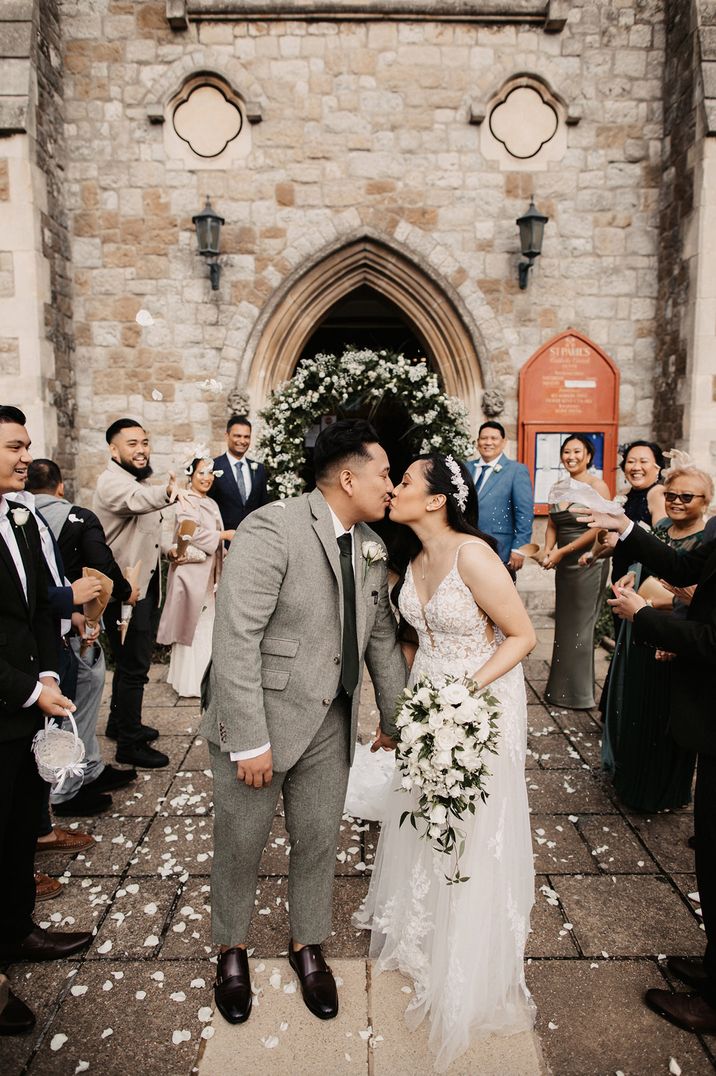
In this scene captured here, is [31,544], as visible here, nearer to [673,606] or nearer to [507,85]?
[673,606]

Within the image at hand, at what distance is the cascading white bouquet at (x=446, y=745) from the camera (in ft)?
6.66

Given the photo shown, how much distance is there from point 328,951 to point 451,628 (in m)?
1.33

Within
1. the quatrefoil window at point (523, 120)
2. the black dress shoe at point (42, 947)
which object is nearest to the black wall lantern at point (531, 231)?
the quatrefoil window at point (523, 120)

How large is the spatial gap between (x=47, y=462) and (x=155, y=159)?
5.11 m

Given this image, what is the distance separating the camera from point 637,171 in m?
7.46

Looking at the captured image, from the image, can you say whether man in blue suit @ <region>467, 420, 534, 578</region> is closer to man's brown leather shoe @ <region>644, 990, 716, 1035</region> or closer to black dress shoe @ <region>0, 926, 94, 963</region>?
man's brown leather shoe @ <region>644, 990, 716, 1035</region>

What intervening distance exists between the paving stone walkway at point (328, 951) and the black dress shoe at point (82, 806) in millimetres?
59

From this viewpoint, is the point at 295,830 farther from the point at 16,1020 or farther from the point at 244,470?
the point at 244,470

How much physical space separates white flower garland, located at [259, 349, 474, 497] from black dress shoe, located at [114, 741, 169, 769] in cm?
331

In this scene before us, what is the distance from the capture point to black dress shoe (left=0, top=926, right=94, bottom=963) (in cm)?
Result: 256

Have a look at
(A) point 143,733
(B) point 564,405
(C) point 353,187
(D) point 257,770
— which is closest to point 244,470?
(A) point 143,733

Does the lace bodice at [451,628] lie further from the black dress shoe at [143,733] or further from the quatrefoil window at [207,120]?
the quatrefoil window at [207,120]

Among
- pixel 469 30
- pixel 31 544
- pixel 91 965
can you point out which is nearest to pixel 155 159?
pixel 469 30

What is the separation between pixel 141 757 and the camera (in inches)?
164
